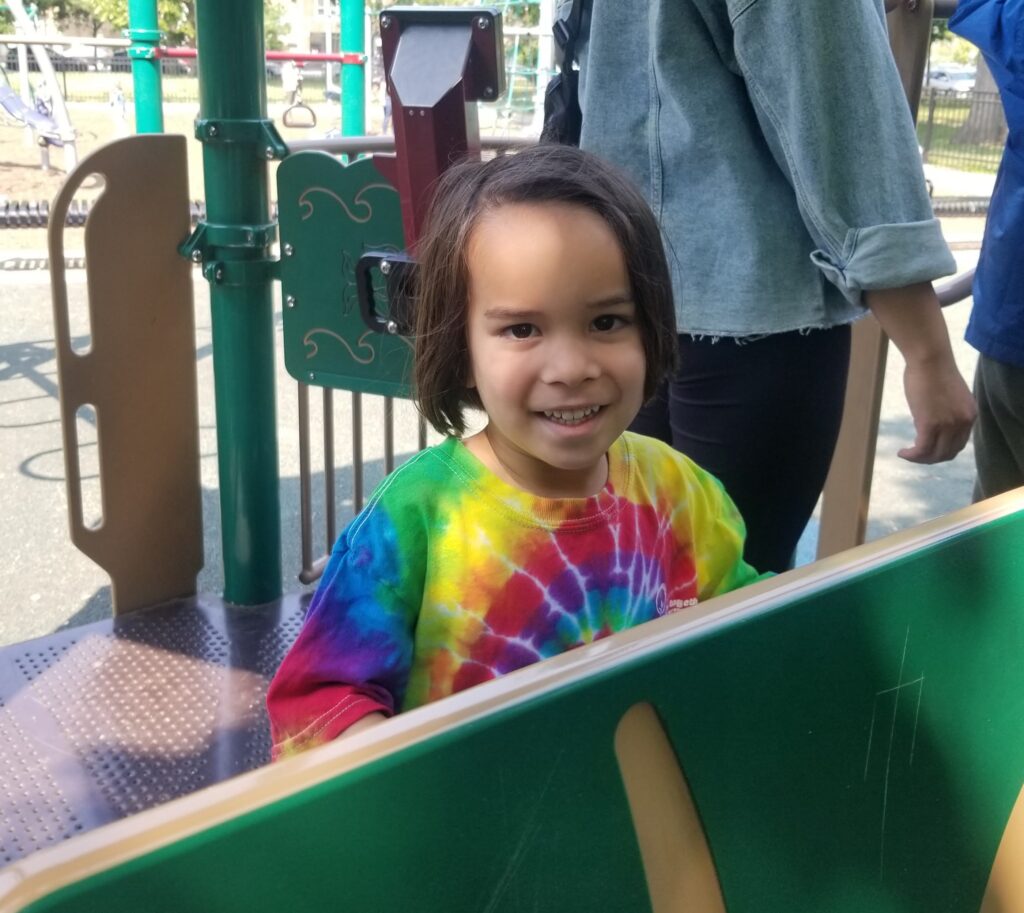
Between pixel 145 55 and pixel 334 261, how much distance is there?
6241 millimetres

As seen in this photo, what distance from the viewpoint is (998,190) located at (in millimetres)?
2006

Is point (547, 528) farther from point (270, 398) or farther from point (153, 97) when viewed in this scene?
point (153, 97)

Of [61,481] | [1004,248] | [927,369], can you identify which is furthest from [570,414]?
[61,481]

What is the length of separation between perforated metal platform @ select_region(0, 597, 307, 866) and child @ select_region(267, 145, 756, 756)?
2.86 feet

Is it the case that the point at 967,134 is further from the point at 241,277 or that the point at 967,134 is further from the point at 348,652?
the point at 348,652

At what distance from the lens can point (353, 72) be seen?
8.54m

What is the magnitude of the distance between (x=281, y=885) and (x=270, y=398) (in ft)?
6.25

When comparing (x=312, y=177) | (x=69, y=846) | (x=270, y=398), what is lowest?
(x=270, y=398)

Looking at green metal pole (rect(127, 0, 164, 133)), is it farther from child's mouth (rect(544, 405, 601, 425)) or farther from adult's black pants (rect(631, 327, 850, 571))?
child's mouth (rect(544, 405, 601, 425))

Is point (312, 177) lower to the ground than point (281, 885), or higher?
higher

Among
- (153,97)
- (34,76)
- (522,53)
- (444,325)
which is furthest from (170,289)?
(34,76)

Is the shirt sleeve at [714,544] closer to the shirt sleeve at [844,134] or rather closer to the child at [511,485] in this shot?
the child at [511,485]

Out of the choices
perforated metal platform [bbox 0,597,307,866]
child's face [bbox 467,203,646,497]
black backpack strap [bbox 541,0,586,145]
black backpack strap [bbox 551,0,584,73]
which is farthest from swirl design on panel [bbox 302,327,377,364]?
child's face [bbox 467,203,646,497]

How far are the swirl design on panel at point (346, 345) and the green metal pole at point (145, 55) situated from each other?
616 centimetres
